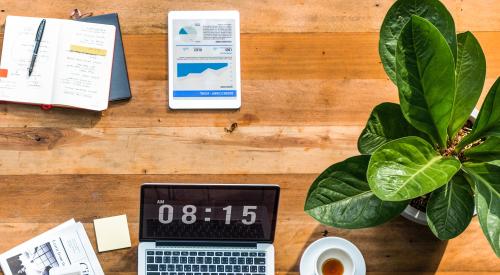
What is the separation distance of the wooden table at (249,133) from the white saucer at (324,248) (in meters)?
0.04

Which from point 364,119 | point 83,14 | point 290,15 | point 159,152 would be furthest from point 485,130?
point 83,14

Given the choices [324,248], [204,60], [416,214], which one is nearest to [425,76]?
[416,214]

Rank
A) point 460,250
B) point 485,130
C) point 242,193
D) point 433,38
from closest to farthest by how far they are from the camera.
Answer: point 433,38 < point 485,130 < point 242,193 < point 460,250

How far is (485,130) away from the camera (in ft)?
3.15

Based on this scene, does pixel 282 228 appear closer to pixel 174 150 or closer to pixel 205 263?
pixel 205 263

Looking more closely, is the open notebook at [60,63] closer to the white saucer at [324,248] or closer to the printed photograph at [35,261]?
the printed photograph at [35,261]

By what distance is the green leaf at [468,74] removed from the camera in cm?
94

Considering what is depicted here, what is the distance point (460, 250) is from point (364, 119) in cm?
33

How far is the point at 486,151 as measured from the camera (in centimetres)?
95

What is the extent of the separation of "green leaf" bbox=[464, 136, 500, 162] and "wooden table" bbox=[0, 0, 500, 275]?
294mm

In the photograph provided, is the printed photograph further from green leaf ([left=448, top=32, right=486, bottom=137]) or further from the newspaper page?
green leaf ([left=448, top=32, right=486, bottom=137])

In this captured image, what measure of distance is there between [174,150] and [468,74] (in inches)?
23.7

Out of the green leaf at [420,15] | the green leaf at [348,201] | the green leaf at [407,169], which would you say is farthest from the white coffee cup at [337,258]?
the green leaf at [420,15]

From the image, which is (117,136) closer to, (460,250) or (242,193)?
(242,193)
